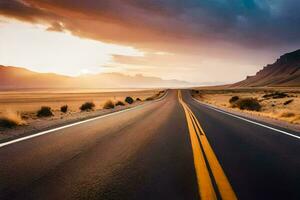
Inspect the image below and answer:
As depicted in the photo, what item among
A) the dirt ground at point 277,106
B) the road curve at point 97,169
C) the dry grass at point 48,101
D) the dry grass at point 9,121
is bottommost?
the dry grass at point 48,101

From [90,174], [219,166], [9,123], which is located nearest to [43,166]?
[90,174]

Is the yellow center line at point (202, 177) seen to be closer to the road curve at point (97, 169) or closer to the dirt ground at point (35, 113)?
the road curve at point (97, 169)

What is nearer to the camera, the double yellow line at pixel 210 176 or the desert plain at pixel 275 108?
the double yellow line at pixel 210 176

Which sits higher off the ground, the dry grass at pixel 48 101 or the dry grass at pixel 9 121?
the dry grass at pixel 9 121

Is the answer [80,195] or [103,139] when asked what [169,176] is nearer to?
[80,195]

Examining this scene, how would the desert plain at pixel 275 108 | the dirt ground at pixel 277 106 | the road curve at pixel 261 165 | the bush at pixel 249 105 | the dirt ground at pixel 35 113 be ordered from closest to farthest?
1. the road curve at pixel 261 165
2. the dirt ground at pixel 35 113
3. the desert plain at pixel 275 108
4. the dirt ground at pixel 277 106
5. the bush at pixel 249 105

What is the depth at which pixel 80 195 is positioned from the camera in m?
3.52

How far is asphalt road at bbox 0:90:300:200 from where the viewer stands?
144 inches

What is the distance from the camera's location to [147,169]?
4754mm

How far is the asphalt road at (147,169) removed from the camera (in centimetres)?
365

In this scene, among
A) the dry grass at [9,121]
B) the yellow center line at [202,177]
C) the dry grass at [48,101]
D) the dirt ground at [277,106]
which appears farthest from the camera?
the dry grass at [48,101]

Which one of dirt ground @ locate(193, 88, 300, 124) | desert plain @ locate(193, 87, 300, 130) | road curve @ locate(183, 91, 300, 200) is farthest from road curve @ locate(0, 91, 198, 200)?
dirt ground @ locate(193, 88, 300, 124)

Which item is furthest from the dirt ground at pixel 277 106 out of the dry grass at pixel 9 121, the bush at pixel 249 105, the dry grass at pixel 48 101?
the dry grass at pixel 48 101

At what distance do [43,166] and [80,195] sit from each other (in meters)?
1.64
